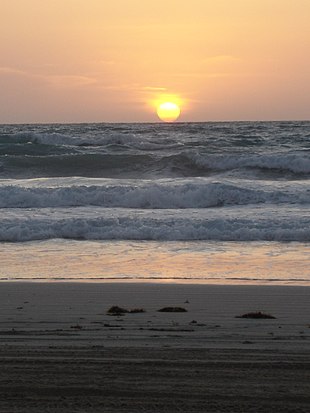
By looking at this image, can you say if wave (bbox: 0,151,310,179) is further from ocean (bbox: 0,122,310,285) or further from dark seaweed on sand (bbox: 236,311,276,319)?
dark seaweed on sand (bbox: 236,311,276,319)

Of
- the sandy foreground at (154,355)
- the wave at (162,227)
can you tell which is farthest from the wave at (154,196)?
the sandy foreground at (154,355)

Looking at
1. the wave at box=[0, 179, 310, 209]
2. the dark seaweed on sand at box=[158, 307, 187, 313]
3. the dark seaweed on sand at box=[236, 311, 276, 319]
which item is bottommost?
the wave at box=[0, 179, 310, 209]

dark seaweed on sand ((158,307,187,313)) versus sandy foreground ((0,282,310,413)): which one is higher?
sandy foreground ((0,282,310,413))

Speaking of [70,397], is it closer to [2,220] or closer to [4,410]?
[4,410]

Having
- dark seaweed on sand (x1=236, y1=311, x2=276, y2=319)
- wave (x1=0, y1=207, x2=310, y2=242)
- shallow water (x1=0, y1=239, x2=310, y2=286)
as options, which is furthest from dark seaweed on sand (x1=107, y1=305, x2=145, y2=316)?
wave (x1=0, y1=207, x2=310, y2=242)

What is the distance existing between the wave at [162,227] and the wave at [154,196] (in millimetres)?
3379

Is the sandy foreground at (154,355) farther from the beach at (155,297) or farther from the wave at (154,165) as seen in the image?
the wave at (154,165)

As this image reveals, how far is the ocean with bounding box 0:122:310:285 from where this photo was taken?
1068 centimetres

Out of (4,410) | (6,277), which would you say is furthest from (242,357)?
(6,277)

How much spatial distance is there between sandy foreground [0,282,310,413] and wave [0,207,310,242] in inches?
241

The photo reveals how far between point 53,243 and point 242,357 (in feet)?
29.7

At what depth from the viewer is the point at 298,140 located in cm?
4228

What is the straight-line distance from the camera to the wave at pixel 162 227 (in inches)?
561

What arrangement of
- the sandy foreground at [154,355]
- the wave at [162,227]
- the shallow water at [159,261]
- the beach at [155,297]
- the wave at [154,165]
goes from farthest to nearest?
1. the wave at [154,165]
2. the wave at [162,227]
3. the shallow water at [159,261]
4. the beach at [155,297]
5. the sandy foreground at [154,355]
